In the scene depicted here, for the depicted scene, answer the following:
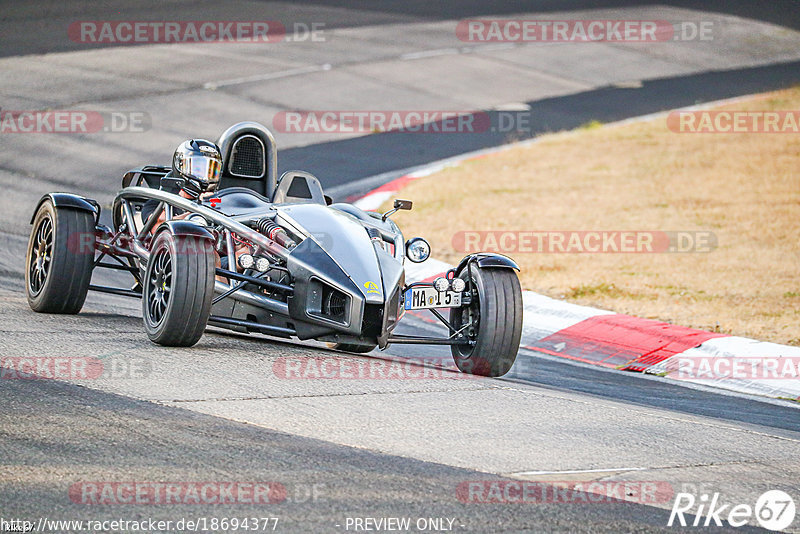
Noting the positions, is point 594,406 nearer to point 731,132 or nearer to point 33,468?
point 33,468

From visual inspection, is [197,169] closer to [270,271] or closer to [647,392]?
[270,271]

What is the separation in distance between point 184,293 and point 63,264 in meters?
1.96

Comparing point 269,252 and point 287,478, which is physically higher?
point 269,252

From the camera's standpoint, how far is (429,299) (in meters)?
7.35

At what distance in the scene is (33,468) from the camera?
4492 millimetres

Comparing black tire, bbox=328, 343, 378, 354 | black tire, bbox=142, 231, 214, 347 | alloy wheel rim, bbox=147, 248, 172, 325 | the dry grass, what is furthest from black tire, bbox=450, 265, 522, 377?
the dry grass

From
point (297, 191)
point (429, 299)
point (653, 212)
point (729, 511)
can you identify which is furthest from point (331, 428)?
point (653, 212)

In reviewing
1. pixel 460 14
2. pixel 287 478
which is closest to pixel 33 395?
pixel 287 478

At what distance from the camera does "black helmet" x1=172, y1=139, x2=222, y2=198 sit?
26.9ft

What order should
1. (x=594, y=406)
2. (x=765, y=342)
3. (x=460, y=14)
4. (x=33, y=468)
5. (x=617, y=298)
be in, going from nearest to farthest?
1. (x=33, y=468)
2. (x=594, y=406)
3. (x=765, y=342)
4. (x=617, y=298)
5. (x=460, y=14)

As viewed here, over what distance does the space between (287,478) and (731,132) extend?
17082mm

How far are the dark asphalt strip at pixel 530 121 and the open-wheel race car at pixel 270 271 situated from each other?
634 centimetres

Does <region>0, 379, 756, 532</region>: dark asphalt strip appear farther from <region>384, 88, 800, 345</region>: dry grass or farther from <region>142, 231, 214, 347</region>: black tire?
<region>384, 88, 800, 345</region>: dry grass

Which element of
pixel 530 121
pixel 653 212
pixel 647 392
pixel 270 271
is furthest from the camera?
pixel 530 121
